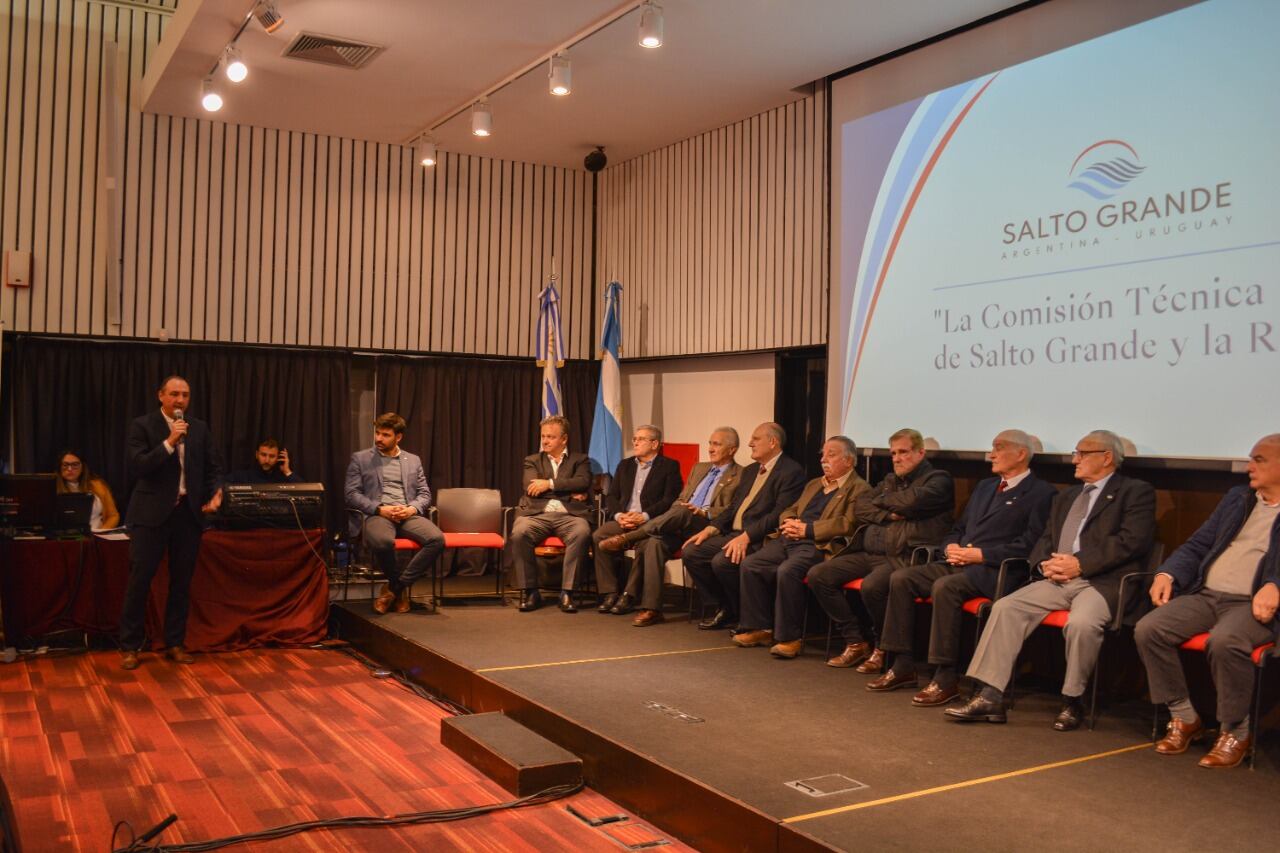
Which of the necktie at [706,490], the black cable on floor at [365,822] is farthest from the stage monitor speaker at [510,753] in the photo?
the necktie at [706,490]

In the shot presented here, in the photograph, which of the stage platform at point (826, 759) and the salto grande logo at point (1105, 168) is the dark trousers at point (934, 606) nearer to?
the stage platform at point (826, 759)

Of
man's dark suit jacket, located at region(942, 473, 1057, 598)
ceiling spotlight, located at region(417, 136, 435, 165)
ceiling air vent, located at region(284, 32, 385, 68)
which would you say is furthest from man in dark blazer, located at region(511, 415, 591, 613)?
man's dark suit jacket, located at region(942, 473, 1057, 598)

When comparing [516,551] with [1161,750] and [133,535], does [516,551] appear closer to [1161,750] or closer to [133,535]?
[133,535]

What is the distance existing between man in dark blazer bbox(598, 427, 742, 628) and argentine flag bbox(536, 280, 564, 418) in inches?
73.3

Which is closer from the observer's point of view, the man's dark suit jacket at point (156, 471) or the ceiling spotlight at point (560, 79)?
the man's dark suit jacket at point (156, 471)

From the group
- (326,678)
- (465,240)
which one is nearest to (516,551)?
(326,678)

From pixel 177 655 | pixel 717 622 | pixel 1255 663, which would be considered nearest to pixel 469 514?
pixel 717 622

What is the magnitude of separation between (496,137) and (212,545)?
370 centimetres

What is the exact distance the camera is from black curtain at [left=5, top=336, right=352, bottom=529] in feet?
23.8

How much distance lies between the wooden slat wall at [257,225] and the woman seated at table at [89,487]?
1033mm

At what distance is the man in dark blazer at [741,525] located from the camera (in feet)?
19.9

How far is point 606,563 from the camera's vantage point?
6773 mm

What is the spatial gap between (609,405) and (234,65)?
3.49m

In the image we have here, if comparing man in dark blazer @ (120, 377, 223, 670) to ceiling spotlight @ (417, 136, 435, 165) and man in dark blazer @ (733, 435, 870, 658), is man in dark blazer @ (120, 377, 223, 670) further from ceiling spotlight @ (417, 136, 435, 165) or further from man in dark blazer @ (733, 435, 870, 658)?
man in dark blazer @ (733, 435, 870, 658)
